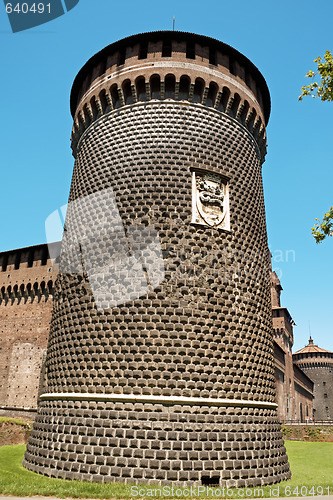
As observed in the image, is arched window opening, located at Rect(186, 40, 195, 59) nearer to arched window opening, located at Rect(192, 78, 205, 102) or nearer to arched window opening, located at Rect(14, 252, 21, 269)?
arched window opening, located at Rect(192, 78, 205, 102)

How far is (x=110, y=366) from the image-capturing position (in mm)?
11320

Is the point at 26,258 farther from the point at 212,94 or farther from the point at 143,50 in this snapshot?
the point at 212,94

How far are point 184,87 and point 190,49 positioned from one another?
1.75m

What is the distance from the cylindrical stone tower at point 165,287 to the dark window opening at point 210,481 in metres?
0.06

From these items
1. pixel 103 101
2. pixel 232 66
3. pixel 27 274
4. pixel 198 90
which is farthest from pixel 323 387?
pixel 103 101

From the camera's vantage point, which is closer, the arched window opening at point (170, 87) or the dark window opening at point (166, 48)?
the arched window opening at point (170, 87)

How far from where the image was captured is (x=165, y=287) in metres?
11.9

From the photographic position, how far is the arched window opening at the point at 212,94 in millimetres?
14773

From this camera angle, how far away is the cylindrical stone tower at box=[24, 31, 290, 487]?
10656 millimetres

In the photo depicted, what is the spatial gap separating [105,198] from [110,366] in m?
5.62

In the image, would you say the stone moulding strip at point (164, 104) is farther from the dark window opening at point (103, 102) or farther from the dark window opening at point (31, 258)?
the dark window opening at point (31, 258)

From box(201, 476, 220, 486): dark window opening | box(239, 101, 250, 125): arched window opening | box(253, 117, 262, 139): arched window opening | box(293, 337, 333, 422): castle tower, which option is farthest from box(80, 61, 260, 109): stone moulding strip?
box(293, 337, 333, 422): castle tower

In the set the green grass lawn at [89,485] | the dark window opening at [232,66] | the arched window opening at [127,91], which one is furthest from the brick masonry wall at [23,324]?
the dark window opening at [232,66]

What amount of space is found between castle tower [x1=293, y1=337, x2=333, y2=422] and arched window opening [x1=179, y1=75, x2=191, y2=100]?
170 ft
